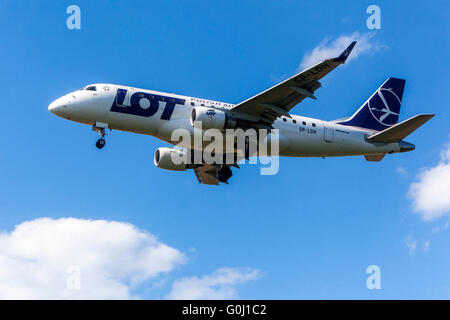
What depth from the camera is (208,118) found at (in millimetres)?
32156

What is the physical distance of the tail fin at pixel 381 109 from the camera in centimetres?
3844

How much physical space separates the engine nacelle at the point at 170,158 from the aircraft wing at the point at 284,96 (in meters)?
6.48

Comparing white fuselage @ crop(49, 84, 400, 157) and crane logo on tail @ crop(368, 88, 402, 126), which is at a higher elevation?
crane logo on tail @ crop(368, 88, 402, 126)

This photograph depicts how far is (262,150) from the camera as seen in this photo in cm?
3509

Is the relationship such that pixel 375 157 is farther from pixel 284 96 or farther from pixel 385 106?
pixel 284 96

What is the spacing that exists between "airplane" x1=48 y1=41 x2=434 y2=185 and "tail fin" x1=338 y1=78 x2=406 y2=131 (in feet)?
1.57

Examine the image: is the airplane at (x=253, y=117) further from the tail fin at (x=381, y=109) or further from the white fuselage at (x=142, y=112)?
the tail fin at (x=381, y=109)

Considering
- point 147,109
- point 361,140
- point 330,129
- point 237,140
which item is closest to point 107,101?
point 147,109

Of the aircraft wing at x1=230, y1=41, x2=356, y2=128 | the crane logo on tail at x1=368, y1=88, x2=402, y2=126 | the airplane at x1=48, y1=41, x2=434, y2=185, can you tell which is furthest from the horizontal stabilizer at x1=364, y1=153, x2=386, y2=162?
the aircraft wing at x1=230, y1=41, x2=356, y2=128

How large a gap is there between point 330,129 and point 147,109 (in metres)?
11.3

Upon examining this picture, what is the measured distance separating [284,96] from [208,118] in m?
4.32

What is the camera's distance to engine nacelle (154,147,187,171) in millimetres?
38188

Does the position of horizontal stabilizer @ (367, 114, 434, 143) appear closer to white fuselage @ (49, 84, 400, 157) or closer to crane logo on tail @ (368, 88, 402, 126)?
crane logo on tail @ (368, 88, 402, 126)

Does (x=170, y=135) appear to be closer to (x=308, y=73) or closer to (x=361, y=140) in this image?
(x=308, y=73)
